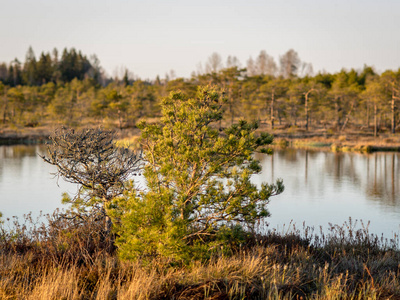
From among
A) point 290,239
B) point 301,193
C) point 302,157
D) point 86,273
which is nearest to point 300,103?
point 302,157

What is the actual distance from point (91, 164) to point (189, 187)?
6.98 feet

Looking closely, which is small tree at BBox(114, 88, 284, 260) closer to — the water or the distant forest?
the water

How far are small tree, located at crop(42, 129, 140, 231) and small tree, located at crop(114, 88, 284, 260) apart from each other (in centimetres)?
87

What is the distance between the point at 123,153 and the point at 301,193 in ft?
43.0

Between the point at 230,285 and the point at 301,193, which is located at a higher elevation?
the point at 230,285

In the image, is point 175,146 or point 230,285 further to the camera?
point 175,146

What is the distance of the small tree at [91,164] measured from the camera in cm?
767

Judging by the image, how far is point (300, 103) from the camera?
6034 cm

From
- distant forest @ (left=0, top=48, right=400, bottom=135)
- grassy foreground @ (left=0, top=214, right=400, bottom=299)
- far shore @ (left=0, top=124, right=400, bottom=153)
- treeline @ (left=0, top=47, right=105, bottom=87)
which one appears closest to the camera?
grassy foreground @ (left=0, top=214, right=400, bottom=299)

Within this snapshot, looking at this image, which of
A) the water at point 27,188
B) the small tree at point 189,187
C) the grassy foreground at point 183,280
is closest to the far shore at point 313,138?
the water at point 27,188

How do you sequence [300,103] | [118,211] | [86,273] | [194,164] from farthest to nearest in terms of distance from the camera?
[300,103] → [194,164] → [118,211] → [86,273]

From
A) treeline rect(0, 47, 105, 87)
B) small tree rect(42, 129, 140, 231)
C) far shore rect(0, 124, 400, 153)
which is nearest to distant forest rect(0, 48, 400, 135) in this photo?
far shore rect(0, 124, 400, 153)

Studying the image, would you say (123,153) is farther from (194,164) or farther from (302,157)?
(302,157)

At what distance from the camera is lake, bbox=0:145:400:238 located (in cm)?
1464
